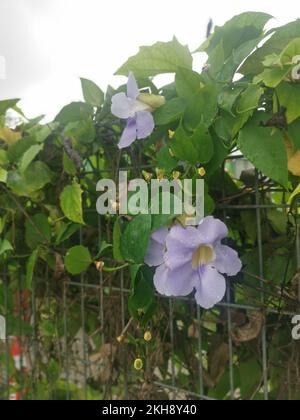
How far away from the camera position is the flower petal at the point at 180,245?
751mm

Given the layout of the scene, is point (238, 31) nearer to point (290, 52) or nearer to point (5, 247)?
point (290, 52)

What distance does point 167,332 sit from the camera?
3.84 ft

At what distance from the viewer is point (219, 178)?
3.10ft

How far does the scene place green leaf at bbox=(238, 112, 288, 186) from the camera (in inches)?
28.5

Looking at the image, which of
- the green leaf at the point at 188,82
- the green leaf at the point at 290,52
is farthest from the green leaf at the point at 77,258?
the green leaf at the point at 290,52

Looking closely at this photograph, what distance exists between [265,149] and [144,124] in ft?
0.67

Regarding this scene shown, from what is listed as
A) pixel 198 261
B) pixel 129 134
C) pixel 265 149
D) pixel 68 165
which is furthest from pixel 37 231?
pixel 265 149

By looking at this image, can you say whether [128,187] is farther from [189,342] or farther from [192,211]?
[189,342]

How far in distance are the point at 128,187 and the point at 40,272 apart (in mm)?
534

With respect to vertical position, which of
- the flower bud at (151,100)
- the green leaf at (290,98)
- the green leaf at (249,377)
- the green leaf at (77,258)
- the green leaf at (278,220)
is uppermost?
the flower bud at (151,100)

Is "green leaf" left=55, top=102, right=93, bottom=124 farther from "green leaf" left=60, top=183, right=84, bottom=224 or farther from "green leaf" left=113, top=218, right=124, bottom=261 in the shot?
"green leaf" left=113, top=218, right=124, bottom=261

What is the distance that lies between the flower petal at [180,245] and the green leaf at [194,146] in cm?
10

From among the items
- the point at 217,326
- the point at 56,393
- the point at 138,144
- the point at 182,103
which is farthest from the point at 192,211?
the point at 56,393

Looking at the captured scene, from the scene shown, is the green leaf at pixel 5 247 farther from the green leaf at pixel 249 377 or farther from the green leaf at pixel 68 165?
the green leaf at pixel 249 377
